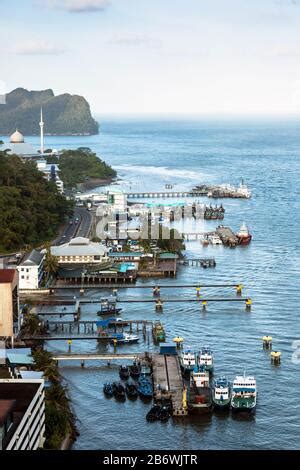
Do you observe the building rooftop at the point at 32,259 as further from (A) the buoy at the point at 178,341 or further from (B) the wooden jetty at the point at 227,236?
(B) the wooden jetty at the point at 227,236

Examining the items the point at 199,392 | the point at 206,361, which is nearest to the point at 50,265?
the point at 206,361

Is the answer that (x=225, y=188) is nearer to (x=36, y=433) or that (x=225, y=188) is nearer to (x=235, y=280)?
(x=235, y=280)

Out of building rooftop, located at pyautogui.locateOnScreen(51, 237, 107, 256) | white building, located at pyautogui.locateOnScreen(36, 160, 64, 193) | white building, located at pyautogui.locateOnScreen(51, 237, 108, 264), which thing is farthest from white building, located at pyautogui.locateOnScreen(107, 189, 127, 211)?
white building, located at pyautogui.locateOnScreen(51, 237, 108, 264)

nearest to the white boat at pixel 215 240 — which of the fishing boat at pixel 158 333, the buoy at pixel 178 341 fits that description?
the fishing boat at pixel 158 333

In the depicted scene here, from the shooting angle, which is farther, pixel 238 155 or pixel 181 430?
pixel 238 155

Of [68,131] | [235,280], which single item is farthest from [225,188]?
[68,131]

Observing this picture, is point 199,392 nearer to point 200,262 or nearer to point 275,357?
point 275,357
